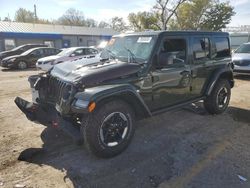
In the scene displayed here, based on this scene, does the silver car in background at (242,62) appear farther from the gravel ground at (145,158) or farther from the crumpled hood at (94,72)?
the crumpled hood at (94,72)

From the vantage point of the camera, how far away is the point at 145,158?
154 inches

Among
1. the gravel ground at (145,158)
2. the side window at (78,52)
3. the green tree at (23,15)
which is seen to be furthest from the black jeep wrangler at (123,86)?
the green tree at (23,15)

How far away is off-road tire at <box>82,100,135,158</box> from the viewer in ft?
11.6

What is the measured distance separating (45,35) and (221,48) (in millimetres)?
26000

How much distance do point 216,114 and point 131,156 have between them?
302 cm

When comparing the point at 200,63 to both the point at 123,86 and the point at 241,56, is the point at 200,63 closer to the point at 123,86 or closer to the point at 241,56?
the point at 123,86

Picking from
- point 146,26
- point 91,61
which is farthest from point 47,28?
point 91,61

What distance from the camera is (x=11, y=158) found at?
3889 mm

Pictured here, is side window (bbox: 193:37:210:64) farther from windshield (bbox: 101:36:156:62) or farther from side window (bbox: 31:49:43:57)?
side window (bbox: 31:49:43:57)

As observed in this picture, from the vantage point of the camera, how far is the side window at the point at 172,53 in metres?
4.27

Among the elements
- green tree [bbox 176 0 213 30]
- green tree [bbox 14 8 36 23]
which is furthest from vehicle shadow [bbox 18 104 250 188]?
green tree [bbox 14 8 36 23]

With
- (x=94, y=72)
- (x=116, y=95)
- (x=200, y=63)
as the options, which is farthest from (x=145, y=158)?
(x=200, y=63)

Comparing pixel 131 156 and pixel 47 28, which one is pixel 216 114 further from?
Answer: pixel 47 28

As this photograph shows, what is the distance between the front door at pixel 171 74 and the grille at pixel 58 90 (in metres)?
1.47
